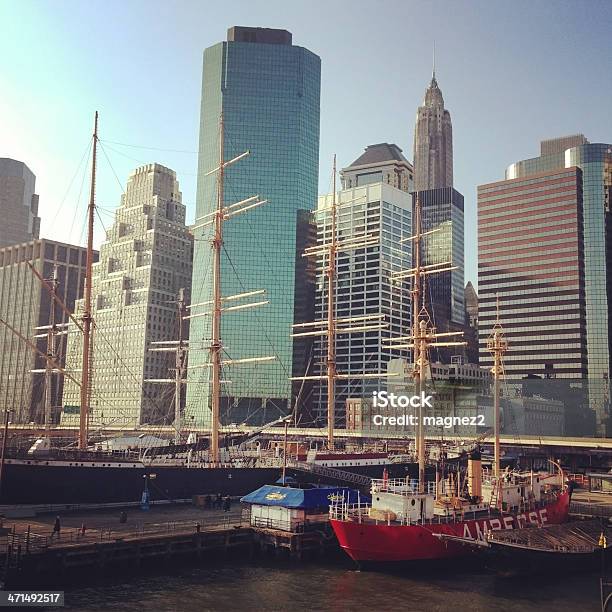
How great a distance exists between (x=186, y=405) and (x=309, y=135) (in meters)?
71.9

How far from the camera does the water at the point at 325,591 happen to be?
31641 millimetres

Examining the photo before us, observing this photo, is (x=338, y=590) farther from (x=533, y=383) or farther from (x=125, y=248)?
(x=125, y=248)

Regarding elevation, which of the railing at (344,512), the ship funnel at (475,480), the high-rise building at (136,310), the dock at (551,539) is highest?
the high-rise building at (136,310)

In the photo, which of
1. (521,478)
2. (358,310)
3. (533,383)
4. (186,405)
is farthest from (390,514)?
(358,310)

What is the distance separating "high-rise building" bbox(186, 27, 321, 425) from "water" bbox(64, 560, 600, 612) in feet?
408

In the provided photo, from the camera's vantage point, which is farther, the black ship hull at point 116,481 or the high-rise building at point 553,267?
the high-rise building at point 553,267

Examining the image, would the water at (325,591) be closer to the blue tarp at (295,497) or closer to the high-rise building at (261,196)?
the blue tarp at (295,497)

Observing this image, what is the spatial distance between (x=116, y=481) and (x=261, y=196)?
11953 cm

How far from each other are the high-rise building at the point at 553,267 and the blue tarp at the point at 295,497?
142m

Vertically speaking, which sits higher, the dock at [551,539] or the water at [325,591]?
the dock at [551,539]

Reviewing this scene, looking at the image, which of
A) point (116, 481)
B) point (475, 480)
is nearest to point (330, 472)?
point (116, 481)

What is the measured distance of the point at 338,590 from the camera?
34625 millimetres

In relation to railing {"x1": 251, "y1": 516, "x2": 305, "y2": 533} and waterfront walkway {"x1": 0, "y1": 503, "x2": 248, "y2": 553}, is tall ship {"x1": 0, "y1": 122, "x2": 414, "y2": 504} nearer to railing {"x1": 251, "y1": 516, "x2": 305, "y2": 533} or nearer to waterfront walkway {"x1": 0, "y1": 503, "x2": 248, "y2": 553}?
waterfront walkway {"x1": 0, "y1": 503, "x2": 248, "y2": 553}

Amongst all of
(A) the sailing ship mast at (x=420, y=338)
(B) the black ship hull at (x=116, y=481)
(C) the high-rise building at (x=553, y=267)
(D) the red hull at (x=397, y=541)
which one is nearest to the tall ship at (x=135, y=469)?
(B) the black ship hull at (x=116, y=481)
